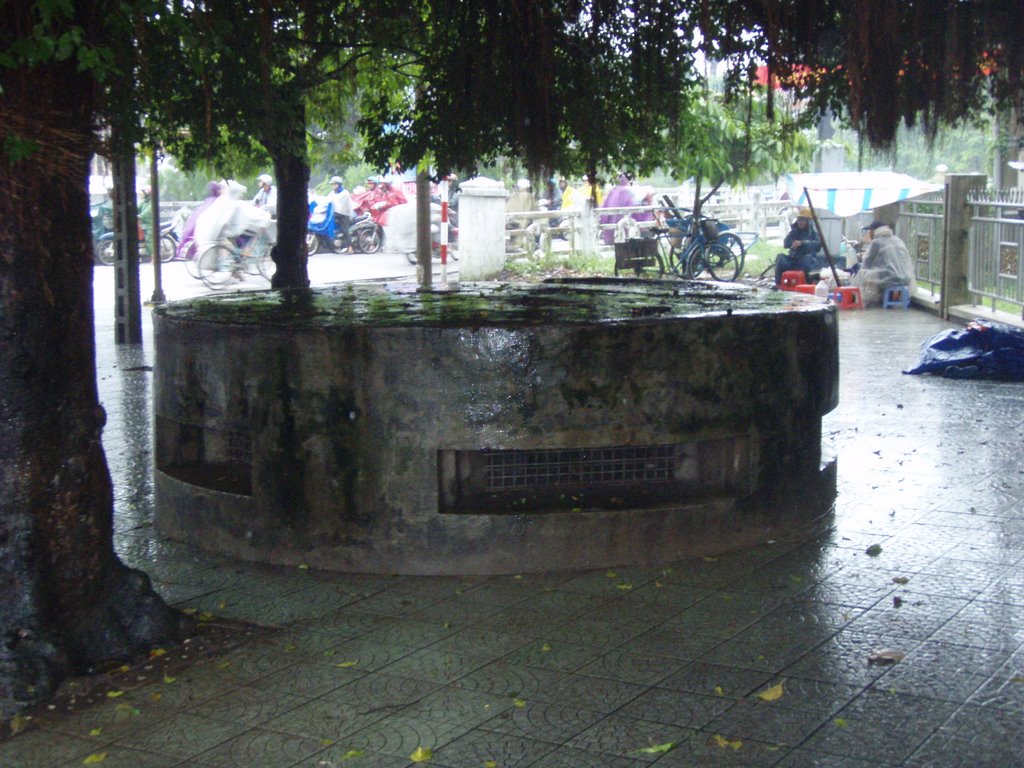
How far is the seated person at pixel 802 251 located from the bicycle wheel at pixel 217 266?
9.32 meters

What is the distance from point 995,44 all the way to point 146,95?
4162mm

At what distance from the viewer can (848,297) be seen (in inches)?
721

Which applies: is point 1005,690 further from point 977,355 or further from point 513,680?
point 977,355

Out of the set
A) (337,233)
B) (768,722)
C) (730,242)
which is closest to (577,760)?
(768,722)

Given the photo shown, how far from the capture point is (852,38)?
17.3ft

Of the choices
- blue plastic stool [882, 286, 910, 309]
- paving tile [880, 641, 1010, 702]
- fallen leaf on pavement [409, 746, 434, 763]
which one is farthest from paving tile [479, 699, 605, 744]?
blue plastic stool [882, 286, 910, 309]

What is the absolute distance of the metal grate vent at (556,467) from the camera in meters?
5.96

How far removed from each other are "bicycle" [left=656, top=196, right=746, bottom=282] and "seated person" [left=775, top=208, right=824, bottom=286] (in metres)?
1.76

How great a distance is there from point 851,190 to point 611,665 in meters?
21.0

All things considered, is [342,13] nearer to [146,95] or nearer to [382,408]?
[146,95]

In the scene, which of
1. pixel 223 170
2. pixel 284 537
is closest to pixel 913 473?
pixel 284 537

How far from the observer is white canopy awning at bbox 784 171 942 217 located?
932 inches

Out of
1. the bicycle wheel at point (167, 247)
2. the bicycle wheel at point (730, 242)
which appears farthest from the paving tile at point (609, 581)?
the bicycle wheel at point (167, 247)

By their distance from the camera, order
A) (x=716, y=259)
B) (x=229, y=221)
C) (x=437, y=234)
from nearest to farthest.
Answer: (x=229, y=221)
(x=716, y=259)
(x=437, y=234)
